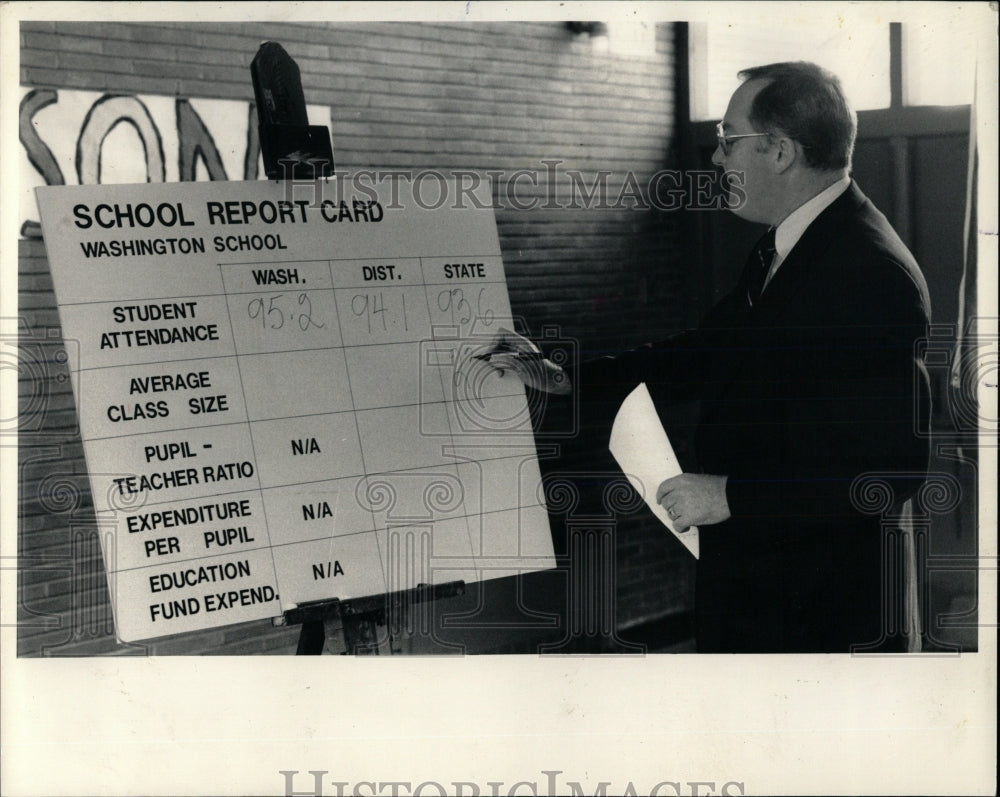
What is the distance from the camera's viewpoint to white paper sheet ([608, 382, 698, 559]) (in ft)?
8.48

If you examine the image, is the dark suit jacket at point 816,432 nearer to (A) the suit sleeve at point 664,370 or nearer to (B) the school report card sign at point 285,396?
(A) the suit sleeve at point 664,370

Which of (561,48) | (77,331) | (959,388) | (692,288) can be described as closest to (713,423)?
(692,288)

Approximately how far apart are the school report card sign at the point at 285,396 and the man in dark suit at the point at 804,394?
24 cm

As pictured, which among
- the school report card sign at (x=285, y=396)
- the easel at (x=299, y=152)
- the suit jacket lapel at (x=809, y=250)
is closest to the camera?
the school report card sign at (x=285, y=396)

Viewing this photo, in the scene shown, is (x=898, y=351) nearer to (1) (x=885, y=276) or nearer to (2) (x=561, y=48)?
(1) (x=885, y=276)

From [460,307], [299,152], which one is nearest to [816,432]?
[460,307]

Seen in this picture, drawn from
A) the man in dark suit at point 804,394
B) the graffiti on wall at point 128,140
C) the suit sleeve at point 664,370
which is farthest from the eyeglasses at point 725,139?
the graffiti on wall at point 128,140

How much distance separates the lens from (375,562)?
7.77 feet

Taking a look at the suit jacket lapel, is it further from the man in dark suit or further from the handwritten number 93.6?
the handwritten number 93.6

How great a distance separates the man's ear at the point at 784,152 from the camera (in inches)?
98.3

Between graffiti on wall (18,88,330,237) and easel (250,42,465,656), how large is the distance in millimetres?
538

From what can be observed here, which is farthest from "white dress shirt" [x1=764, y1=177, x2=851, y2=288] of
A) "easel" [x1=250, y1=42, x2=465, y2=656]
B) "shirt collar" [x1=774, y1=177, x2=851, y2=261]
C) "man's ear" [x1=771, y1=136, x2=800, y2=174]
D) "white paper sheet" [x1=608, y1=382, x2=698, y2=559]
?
"easel" [x1=250, y1=42, x2=465, y2=656]

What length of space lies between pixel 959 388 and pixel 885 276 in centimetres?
36

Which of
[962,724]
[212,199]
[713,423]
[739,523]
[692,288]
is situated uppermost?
[212,199]
